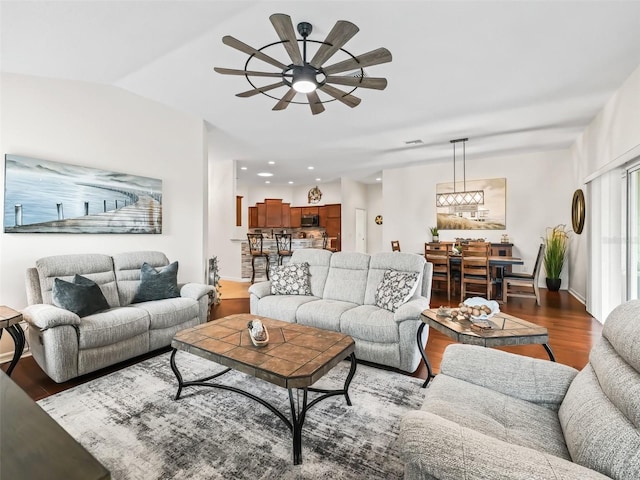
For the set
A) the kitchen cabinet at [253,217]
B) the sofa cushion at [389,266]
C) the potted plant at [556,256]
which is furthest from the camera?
the kitchen cabinet at [253,217]

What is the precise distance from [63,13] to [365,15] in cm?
224

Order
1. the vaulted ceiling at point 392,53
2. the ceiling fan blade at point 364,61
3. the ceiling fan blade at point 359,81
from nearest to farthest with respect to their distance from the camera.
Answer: the ceiling fan blade at point 364,61 → the vaulted ceiling at point 392,53 → the ceiling fan blade at point 359,81

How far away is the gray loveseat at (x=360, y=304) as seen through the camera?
268 cm

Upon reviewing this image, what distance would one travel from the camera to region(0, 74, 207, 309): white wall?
296 centimetres

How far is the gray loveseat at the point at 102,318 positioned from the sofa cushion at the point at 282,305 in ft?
2.23

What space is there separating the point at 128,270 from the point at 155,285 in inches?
14.5

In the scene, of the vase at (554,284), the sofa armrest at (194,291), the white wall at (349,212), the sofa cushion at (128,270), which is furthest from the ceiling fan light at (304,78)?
the white wall at (349,212)

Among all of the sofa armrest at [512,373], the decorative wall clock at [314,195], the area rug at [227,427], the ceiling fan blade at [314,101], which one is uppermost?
the decorative wall clock at [314,195]

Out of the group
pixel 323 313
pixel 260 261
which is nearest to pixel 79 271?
pixel 323 313

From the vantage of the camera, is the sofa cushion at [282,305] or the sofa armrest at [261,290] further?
the sofa armrest at [261,290]

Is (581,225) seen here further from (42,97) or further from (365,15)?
(42,97)

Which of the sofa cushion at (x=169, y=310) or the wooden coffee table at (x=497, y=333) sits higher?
the wooden coffee table at (x=497, y=333)

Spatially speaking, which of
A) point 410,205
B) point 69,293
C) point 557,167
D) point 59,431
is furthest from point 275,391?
point 557,167

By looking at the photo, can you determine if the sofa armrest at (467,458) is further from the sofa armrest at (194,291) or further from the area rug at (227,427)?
the sofa armrest at (194,291)
